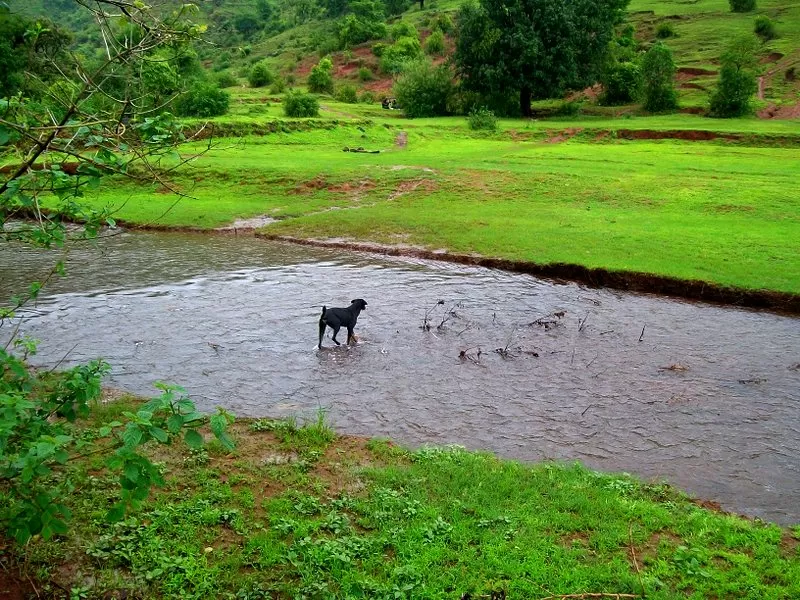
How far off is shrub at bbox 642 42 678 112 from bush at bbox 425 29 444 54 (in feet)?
150

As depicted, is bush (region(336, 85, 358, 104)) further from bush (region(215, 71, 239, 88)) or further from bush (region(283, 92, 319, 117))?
bush (region(283, 92, 319, 117))

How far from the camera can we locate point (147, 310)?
1630 cm

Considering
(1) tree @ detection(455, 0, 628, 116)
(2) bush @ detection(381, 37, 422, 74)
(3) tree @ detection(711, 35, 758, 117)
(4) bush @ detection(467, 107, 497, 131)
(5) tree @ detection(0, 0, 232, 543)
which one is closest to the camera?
(5) tree @ detection(0, 0, 232, 543)

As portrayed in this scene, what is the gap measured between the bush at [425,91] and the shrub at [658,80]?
19.1 meters

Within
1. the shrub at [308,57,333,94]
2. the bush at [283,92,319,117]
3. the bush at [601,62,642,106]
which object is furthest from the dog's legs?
the shrub at [308,57,333,94]

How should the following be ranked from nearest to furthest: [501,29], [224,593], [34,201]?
[34,201]
[224,593]
[501,29]

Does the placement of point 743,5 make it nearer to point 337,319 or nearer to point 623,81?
point 623,81

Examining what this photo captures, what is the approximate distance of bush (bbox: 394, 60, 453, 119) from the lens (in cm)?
6681

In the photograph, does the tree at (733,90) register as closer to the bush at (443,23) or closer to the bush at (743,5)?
the bush at (743,5)

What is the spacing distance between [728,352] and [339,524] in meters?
10.7

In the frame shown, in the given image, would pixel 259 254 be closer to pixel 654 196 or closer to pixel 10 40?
pixel 654 196

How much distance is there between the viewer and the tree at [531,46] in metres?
62.4

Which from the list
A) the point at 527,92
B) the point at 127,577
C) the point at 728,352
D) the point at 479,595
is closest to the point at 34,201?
the point at 127,577

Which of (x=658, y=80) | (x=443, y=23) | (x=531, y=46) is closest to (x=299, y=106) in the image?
(x=531, y=46)
